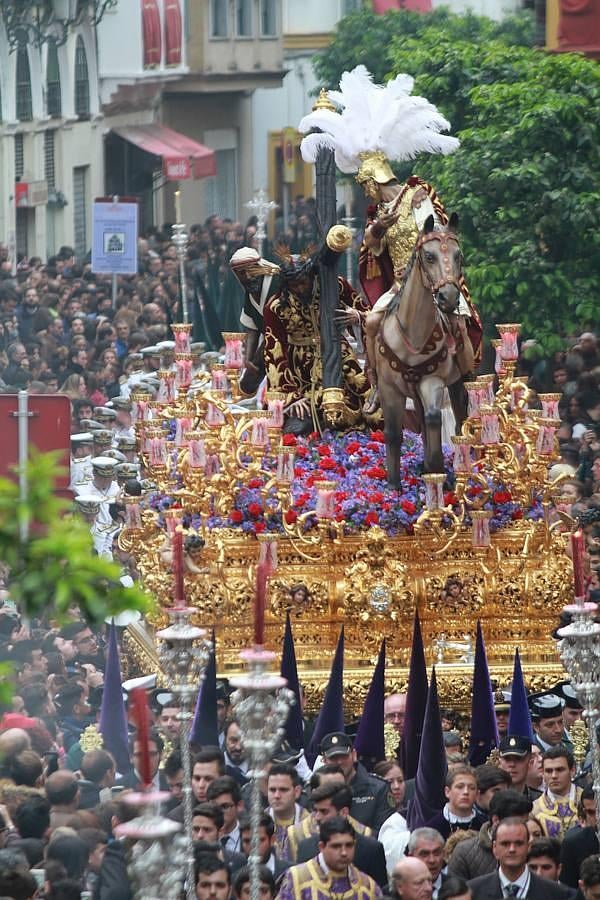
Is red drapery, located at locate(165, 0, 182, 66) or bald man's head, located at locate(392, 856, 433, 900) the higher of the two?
red drapery, located at locate(165, 0, 182, 66)

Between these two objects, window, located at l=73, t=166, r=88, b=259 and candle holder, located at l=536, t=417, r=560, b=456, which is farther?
window, located at l=73, t=166, r=88, b=259

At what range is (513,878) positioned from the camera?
14211mm

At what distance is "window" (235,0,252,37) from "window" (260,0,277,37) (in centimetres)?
28

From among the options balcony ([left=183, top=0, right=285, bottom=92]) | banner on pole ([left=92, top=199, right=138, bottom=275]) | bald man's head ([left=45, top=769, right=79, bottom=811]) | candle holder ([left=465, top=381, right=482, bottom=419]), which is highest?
balcony ([left=183, top=0, right=285, bottom=92])

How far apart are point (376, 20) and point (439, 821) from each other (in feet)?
129

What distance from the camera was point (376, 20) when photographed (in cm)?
5391

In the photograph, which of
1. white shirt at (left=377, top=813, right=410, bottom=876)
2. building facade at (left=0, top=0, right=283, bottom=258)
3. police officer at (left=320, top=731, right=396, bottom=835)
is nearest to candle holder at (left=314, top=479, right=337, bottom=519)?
police officer at (left=320, top=731, right=396, bottom=835)

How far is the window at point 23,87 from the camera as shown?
53.5 m

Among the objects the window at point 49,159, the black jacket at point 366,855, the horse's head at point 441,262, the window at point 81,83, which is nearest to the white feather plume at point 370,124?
the horse's head at point 441,262

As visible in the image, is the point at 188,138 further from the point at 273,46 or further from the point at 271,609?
the point at 271,609

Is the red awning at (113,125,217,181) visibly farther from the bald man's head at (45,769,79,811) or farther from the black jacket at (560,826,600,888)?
the black jacket at (560,826,600,888)

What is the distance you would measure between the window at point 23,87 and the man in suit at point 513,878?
4041 centimetres

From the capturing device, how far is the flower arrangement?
65.7 feet

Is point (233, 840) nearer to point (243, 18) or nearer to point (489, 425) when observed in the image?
point (489, 425)
